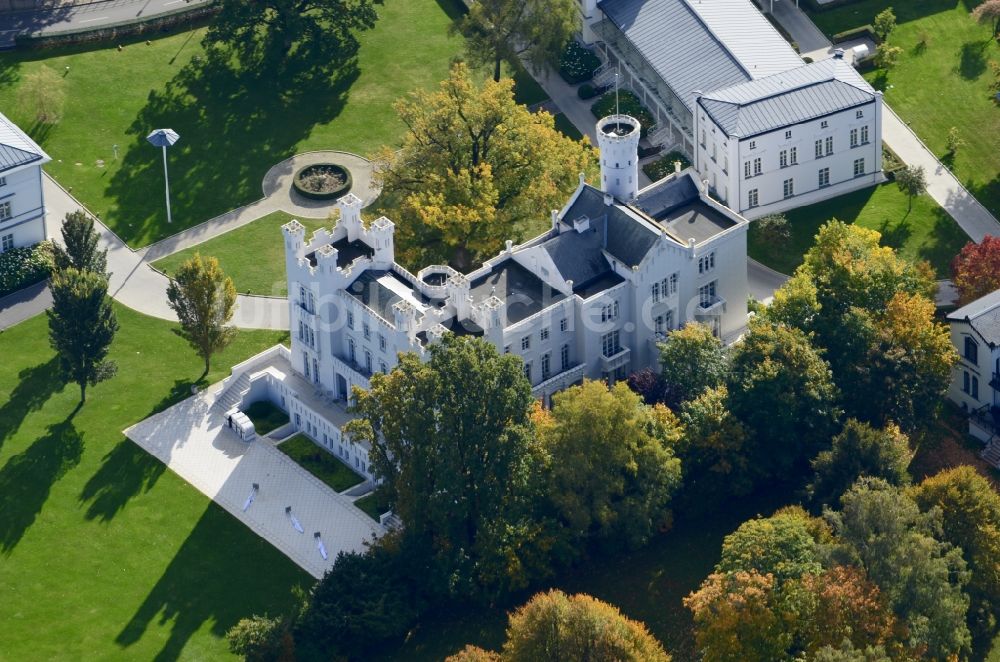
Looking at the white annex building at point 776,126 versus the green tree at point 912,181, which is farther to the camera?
the green tree at point 912,181

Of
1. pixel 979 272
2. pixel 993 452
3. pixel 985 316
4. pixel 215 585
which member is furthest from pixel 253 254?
pixel 993 452

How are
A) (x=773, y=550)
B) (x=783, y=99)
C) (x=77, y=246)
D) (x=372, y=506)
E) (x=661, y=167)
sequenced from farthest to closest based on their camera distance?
(x=661, y=167), (x=783, y=99), (x=77, y=246), (x=372, y=506), (x=773, y=550)

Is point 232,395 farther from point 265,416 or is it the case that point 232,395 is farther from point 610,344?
point 610,344

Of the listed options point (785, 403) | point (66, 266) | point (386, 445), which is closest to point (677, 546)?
point (785, 403)

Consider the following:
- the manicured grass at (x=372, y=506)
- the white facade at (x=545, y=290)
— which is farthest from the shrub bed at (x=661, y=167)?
the manicured grass at (x=372, y=506)

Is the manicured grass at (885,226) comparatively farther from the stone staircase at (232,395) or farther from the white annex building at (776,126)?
the stone staircase at (232,395)

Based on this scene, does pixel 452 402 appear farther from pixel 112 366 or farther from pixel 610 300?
pixel 112 366
